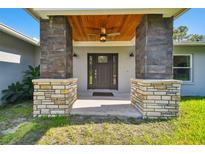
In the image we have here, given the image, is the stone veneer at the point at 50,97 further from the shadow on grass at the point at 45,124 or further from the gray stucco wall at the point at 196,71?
the gray stucco wall at the point at 196,71

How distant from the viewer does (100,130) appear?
391 cm

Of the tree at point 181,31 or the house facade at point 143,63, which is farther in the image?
the tree at point 181,31

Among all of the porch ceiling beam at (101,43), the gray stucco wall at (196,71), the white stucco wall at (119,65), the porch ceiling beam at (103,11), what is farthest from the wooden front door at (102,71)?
the porch ceiling beam at (103,11)

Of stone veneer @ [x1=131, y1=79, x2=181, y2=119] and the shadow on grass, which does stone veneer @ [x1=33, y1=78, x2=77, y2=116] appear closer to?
the shadow on grass

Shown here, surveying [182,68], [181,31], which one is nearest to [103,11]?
[182,68]

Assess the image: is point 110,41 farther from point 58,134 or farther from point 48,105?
point 58,134

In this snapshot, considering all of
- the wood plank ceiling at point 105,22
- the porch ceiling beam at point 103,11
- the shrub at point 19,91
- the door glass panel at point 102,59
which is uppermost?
the wood plank ceiling at point 105,22

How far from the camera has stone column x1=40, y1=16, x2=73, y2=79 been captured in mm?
4941

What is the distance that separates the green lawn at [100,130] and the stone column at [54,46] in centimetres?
129

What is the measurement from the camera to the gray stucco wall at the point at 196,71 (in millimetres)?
9477

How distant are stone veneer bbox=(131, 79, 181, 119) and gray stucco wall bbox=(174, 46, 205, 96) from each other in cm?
537

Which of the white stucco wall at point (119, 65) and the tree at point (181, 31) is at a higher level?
the tree at point (181, 31)

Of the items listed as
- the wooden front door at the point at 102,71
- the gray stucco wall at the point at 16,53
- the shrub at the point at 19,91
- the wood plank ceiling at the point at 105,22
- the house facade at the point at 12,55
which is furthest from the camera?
the wooden front door at the point at 102,71

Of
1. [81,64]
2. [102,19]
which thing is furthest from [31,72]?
[102,19]
